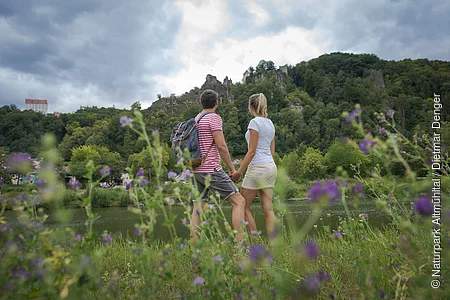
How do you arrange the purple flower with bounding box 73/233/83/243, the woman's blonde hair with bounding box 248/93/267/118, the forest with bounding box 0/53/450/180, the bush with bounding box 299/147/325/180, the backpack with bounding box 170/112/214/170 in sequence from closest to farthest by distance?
the purple flower with bounding box 73/233/83/243 < the backpack with bounding box 170/112/214/170 < the woman's blonde hair with bounding box 248/93/267/118 < the bush with bounding box 299/147/325/180 < the forest with bounding box 0/53/450/180

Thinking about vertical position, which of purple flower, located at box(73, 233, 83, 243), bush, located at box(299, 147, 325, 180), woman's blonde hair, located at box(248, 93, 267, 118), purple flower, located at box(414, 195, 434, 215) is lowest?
bush, located at box(299, 147, 325, 180)

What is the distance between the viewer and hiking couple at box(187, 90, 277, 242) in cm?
341

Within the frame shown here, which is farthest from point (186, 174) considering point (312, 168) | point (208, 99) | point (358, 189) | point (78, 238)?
point (312, 168)

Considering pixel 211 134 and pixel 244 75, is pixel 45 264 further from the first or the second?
pixel 244 75

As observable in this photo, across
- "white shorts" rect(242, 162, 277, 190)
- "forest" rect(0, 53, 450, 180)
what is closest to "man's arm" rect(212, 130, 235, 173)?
→ "white shorts" rect(242, 162, 277, 190)

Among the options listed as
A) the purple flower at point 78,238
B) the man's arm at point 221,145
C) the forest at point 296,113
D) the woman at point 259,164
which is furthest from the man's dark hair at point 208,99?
the forest at point 296,113

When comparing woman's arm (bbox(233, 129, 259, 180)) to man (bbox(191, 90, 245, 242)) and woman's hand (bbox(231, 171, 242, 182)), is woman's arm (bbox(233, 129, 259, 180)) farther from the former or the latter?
man (bbox(191, 90, 245, 242))

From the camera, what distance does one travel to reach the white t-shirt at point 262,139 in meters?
3.57

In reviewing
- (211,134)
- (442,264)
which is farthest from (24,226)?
(211,134)

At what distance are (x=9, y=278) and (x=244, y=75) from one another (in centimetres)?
10997

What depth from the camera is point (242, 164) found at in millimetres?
3486

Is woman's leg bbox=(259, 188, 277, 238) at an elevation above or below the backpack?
below

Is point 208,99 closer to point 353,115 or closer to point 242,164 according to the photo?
point 242,164

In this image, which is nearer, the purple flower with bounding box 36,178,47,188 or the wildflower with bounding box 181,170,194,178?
the purple flower with bounding box 36,178,47,188
